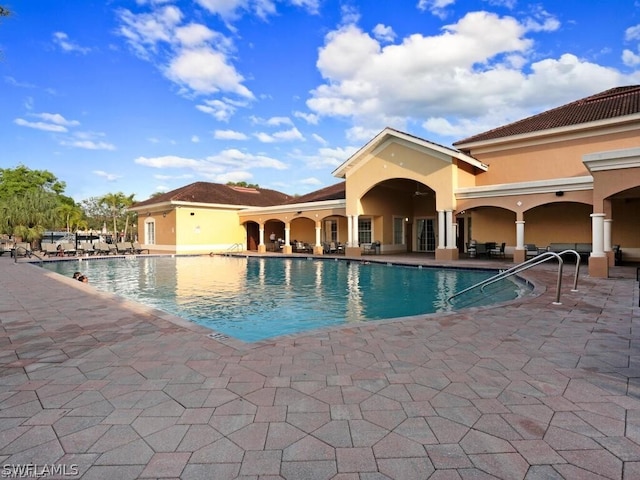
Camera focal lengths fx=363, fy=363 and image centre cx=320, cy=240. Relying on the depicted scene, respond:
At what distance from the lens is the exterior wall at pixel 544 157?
51.1 feet

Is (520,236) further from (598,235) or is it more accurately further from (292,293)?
(292,293)

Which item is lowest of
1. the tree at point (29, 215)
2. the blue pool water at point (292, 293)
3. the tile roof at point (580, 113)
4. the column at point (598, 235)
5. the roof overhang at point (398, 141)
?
the blue pool water at point (292, 293)

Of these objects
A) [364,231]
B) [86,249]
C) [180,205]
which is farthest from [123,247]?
[364,231]

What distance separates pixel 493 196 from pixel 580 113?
6222 mm

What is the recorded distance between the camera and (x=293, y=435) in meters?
2.45

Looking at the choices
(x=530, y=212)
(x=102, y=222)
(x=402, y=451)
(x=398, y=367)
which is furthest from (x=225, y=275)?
(x=102, y=222)

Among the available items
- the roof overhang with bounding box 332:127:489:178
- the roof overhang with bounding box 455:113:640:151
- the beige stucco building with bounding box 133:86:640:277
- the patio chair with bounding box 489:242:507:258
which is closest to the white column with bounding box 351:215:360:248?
the beige stucco building with bounding box 133:86:640:277

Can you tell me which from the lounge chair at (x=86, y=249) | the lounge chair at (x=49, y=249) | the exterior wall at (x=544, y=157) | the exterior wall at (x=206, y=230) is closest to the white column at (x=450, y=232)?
the exterior wall at (x=544, y=157)

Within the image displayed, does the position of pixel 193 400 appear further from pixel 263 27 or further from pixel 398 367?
pixel 263 27

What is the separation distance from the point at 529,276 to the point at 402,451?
10.8m

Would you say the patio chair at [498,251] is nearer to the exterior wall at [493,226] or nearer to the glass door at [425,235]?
the exterior wall at [493,226]

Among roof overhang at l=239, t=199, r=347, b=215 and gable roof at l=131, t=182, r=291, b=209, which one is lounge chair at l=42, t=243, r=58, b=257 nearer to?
gable roof at l=131, t=182, r=291, b=209

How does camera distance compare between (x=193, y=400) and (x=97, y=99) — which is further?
(x=97, y=99)

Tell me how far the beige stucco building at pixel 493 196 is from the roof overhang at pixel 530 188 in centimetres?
4
